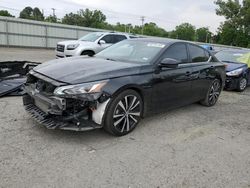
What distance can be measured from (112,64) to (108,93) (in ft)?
2.51

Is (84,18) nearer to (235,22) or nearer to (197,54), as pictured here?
(235,22)

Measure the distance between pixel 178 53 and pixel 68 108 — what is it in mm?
2602

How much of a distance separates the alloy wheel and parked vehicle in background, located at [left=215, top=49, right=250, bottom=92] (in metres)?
5.33

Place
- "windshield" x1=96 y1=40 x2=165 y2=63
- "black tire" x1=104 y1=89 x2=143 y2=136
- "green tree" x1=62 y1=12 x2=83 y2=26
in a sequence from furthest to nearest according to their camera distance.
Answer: "green tree" x1=62 y1=12 x2=83 y2=26 < "windshield" x1=96 y1=40 x2=165 y2=63 < "black tire" x1=104 y1=89 x2=143 y2=136

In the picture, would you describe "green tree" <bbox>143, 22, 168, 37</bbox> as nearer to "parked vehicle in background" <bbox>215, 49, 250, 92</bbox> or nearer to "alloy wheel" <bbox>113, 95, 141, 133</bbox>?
"parked vehicle in background" <bbox>215, 49, 250, 92</bbox>

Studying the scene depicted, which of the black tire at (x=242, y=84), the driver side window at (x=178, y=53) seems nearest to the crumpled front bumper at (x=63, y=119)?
the driver side window at (x=178, y=53)

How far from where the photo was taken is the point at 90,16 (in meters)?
64.8

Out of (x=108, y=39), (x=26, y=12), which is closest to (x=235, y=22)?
(x=108, y=39)

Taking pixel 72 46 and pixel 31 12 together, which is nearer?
pixel 72 46

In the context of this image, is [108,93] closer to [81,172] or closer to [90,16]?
[81,172]

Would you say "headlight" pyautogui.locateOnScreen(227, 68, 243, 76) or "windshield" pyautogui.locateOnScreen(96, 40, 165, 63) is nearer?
"windshield" pyautogui.locateOnScreen(96, 40, 165, 63)

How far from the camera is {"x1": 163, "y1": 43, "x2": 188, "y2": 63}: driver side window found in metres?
5.01

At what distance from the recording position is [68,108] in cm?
377

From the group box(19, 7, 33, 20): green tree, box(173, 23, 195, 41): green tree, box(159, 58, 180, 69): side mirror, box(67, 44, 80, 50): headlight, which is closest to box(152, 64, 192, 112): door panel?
box(159, 58, 180, 69): side mirror
